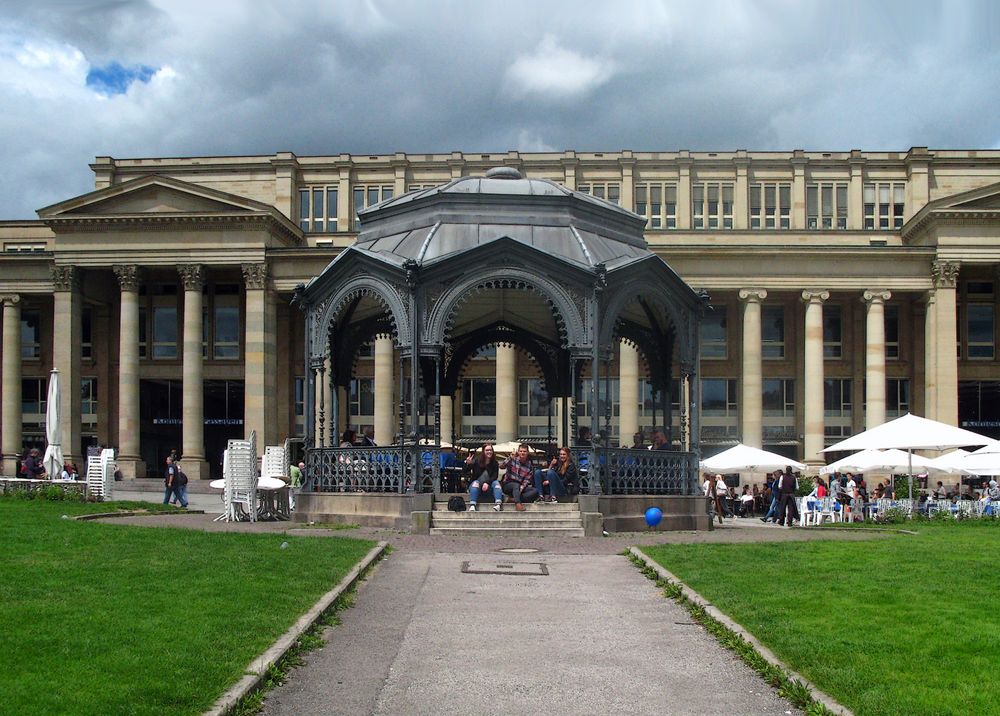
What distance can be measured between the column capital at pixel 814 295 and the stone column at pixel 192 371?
3482 centimetres

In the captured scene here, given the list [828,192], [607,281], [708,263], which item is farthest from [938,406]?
[607,281]

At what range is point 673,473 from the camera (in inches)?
1152

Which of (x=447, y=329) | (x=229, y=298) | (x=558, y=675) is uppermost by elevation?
(x=229, y=298)

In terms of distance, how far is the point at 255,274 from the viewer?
247 feet

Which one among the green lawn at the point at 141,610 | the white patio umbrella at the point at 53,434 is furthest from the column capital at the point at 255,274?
→ the green lawn at the point at 141,610

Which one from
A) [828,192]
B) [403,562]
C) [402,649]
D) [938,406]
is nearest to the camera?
[402,649]

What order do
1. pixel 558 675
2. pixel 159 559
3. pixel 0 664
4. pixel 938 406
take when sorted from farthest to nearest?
pixel 938 406 < pixel 159 559 < pixel 558 675 < pixel 0 664

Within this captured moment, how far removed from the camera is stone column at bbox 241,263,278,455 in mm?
75125

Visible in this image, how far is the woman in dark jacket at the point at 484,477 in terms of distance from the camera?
27.3 m

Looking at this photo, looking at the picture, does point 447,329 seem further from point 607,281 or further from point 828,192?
point 828,192

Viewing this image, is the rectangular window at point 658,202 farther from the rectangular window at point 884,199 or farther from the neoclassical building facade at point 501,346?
the rectangular window at point 884,199

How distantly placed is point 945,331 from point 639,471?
50200mm

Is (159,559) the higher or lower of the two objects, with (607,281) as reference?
lower

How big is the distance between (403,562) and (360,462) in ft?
27.7
